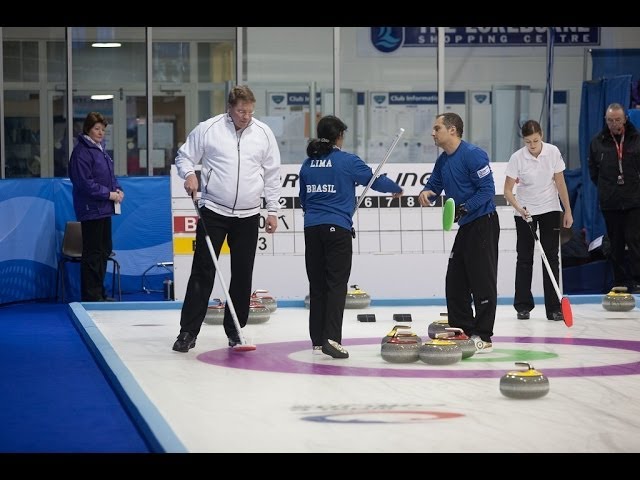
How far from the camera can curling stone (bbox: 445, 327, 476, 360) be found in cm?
756

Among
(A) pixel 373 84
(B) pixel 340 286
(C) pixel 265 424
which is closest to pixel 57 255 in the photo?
(A) pixel 373 84

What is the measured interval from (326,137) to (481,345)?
60.5 inches

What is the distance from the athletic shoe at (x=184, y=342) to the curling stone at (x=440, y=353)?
151 cm

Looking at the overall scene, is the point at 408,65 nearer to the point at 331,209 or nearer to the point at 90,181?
the point at 90,181

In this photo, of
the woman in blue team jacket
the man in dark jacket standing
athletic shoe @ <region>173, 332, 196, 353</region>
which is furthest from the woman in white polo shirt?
athletic shoe @ <region>173, 332, 196, 353</region>

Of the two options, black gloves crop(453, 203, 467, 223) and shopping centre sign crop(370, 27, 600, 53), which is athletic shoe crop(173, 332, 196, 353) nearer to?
black gloves crop(453, 203, 467, 223)

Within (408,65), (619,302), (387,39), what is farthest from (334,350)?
(387,39)

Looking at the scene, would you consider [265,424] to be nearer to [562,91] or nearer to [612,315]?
[612,315]

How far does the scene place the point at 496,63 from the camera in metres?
15.6

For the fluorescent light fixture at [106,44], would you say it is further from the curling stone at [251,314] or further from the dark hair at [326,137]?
the dark hair at [326,137]

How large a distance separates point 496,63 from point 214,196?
824 centimetres

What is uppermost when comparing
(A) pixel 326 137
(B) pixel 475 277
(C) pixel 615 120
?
(C) pixel 615 120

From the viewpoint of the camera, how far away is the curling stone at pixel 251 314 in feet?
31.6

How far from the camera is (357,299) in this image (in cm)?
1066
